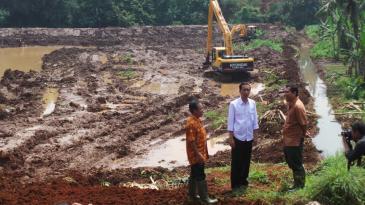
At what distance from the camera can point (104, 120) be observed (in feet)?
60.0

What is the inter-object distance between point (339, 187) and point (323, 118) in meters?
11.1

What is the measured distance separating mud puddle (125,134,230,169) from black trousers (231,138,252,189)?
547 centimetres

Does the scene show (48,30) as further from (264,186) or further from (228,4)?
(264,186)

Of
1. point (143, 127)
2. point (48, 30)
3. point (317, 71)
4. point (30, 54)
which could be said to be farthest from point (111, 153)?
point (48, 30)

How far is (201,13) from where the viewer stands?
5372cm

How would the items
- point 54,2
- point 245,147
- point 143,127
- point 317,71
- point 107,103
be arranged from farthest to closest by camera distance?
point 54,2 < point 317,71 < point 107,103 < point 143,127 < point 245,147

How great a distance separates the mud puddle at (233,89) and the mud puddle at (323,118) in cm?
230

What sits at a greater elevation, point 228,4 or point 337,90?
point 228,4

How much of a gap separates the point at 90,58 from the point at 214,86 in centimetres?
1181

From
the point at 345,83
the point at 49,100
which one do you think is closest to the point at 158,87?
the point at 49,100

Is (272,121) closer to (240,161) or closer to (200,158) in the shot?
(240,161)

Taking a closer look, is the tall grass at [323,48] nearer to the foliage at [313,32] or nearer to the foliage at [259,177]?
the foliage at [313,32]

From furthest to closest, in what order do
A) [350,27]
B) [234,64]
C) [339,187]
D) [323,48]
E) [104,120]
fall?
1. [323,48]
2. [350,27]
3. [234,64]
4. [104,120]
5. [339,187]

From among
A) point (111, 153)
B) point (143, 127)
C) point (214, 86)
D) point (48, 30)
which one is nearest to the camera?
point (111, 153)
